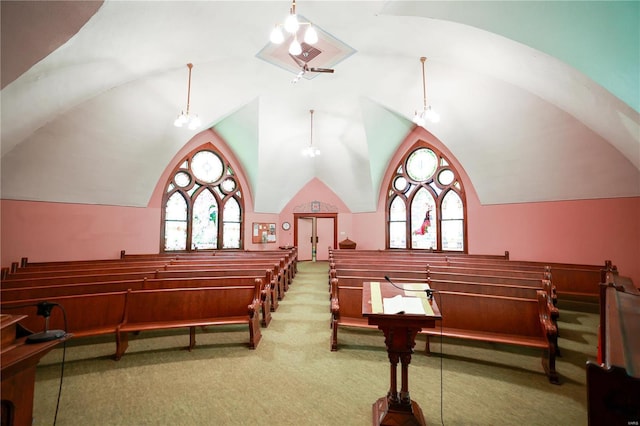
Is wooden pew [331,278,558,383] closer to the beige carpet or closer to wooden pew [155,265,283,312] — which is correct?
the beige carpet

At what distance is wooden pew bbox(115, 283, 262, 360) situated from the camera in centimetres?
321

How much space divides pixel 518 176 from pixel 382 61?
4250 millimetres

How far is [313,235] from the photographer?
12117mm

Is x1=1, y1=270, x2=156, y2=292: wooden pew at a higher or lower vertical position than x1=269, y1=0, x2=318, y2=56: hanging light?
lower

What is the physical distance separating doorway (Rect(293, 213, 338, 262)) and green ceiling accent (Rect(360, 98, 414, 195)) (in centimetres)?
279

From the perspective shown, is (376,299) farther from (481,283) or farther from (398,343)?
(481,283)

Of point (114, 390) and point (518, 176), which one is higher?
point (518, 176)

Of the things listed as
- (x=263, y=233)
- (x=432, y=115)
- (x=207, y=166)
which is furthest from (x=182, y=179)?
(x=432, y=115)

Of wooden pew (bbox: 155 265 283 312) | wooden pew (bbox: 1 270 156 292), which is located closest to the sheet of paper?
wooden pew (bbox: 155 265 283 312)

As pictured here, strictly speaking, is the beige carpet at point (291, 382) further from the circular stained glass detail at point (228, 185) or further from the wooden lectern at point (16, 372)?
the circular stained glass detail at point (228, 185)

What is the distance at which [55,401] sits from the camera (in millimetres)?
2250

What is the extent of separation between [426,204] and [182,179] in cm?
816

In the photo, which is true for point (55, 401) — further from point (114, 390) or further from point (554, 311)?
point (554, 311)

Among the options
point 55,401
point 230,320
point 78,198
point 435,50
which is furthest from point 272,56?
point 55,401
